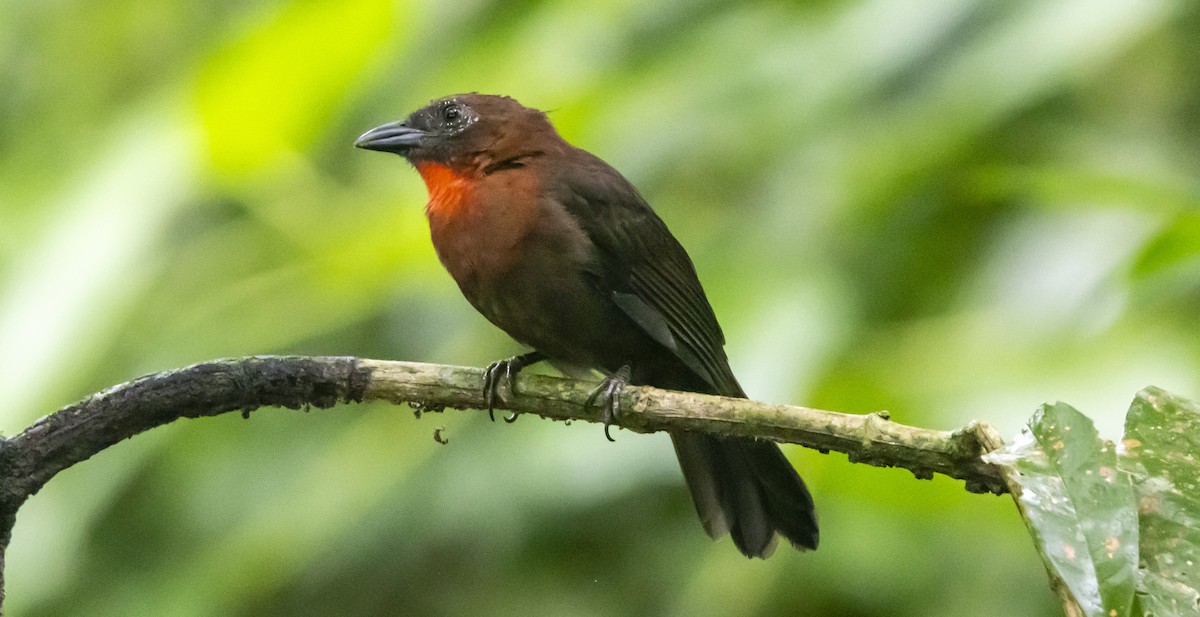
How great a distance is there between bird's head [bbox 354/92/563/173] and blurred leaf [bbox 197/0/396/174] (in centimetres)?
22

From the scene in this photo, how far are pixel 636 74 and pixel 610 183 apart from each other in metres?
0.57

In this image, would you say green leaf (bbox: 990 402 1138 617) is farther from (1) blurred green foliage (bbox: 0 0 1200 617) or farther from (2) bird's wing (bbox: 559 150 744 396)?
(2) bird's wing (bbox: 559 150 744 396)

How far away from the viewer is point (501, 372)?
265cm

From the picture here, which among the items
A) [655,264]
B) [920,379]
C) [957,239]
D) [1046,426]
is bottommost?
[1046,426]

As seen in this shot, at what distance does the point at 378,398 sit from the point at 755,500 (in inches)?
37.3

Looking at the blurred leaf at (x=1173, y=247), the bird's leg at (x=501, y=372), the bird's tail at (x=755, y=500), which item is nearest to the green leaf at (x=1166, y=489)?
the blurred leaf at (x=1173, y=247)

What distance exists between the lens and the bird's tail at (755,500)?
2.65 metres

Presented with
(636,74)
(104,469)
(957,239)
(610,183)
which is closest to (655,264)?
(610,183)

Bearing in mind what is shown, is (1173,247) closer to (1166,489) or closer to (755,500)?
(1166,489)

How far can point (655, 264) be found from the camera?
9.61 ft

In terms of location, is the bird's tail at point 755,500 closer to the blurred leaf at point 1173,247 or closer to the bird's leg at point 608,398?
the bird's leg at point 608,398

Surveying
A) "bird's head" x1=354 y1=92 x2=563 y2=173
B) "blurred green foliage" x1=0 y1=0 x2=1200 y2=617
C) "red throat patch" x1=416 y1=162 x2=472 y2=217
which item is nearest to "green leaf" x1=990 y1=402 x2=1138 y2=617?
"blurred green foliage" x1=0 y1=0 x2=1200 y2=617

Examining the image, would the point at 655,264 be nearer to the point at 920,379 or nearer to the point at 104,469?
the point at 920,379

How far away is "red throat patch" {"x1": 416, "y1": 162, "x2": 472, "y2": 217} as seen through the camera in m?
2.87
